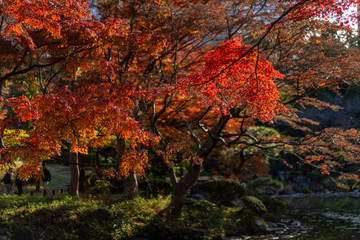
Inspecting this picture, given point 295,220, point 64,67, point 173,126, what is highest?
point 64,67

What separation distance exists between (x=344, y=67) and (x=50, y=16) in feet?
29.5

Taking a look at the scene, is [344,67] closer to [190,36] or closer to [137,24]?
[190,36]

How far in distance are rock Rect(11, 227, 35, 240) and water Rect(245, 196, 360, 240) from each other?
717 cm

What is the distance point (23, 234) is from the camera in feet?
26.3

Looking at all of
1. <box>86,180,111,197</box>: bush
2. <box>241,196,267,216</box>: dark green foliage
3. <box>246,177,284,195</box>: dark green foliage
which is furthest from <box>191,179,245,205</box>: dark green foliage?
<box>86,180,111,197</box>: bush

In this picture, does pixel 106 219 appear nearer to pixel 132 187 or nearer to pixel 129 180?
pixel 132 187

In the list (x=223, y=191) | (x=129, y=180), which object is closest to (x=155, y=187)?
(x=129, y=180)

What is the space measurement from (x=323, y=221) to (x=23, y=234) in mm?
12304

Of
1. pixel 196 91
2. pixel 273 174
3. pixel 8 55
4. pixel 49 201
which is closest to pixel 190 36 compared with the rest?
pixel 196 91

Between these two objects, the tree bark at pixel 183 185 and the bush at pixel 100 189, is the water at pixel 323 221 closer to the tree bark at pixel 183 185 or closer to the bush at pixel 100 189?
the tree bark at pixel 183 185

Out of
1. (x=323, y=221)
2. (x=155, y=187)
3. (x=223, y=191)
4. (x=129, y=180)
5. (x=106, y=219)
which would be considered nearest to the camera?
(x=106, y=219)

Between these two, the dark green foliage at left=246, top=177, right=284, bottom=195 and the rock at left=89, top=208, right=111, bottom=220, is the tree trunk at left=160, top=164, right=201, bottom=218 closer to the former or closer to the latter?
the rock at left=89, top=208, right=111, bottom=220

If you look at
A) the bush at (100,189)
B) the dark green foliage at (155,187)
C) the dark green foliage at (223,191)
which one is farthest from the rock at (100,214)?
the dark green foliage at (223,191)

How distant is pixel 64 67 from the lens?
10648 millimetres
